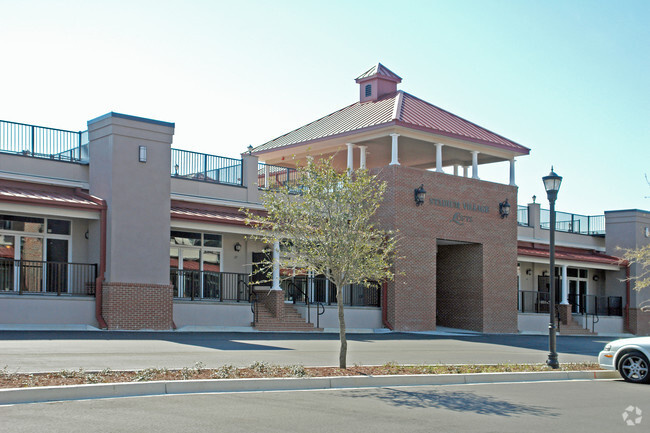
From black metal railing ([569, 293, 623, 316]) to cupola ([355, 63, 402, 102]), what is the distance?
15207 millimetres

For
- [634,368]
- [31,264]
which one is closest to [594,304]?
[634,368]

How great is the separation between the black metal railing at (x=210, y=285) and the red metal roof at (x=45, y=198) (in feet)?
12.8

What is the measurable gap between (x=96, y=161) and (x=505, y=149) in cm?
1703

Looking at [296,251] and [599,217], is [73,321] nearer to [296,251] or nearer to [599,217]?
[296,251]

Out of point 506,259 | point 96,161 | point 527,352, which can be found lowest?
point 527,352

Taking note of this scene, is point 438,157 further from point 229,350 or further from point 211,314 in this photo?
point 229,350

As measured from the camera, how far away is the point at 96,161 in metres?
23.3

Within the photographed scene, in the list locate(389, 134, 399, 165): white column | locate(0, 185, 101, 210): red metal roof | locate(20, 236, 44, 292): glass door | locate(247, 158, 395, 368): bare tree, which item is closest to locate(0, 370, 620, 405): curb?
locate(247, 158, 395, 368): bare tree

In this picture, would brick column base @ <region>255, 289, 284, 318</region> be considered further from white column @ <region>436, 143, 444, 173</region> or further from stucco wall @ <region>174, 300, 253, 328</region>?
white column @ <region>436, 143, 444, 173</region>

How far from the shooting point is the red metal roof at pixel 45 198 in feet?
68.0

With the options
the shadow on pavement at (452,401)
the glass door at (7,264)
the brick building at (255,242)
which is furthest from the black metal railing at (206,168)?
the shadow on pavement at (452,401)

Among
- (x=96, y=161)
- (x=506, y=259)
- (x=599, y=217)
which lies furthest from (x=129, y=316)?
(x=599, y=217)

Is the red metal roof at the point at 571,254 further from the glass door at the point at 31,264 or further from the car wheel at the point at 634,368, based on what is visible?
the glass door at the point at 31,264

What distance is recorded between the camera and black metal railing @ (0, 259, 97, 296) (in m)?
21.9
